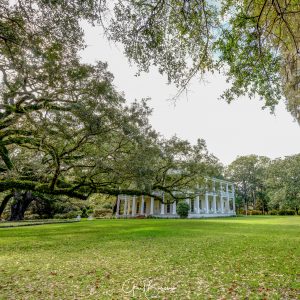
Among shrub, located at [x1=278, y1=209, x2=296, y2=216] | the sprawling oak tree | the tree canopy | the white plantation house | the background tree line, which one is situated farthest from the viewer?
shrub, located at [x1=278, y1=209, x2=296, y2=216]

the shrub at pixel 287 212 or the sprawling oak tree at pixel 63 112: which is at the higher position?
the sprawling oak tree at pixel 63 112

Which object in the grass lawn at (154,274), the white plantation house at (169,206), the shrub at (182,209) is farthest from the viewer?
the white plantation house at (169,206)

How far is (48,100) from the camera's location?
991 cm

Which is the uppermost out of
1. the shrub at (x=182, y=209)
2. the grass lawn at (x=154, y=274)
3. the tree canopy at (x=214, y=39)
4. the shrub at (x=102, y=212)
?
the tree canopy at (x=214, y=39)

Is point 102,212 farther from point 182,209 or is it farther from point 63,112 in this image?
point 63,112

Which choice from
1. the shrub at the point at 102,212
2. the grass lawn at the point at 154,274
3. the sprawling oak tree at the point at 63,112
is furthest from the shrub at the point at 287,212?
the grass lawn at the point at 154,274

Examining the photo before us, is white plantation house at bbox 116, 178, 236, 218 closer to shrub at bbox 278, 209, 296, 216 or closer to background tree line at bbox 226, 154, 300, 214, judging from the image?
background tree line at bbox 226, 154, 300, 214

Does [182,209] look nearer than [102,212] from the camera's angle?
Yes

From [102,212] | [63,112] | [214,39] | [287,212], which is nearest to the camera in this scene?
[214,39]

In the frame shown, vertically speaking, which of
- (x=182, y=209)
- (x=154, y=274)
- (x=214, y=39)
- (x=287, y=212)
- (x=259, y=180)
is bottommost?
(x=154, y=274)

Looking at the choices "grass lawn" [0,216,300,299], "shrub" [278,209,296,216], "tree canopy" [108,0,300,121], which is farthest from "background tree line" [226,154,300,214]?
"tree canopy" [108,0,300,121]

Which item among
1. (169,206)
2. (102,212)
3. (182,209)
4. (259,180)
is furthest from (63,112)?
(259,180)

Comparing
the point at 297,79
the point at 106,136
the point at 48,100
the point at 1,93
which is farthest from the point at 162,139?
the point at 297,79

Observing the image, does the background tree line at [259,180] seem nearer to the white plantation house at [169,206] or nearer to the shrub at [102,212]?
the white plantation house at [169,206]
